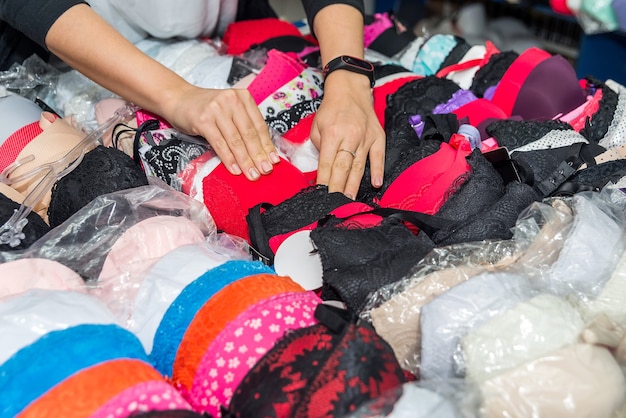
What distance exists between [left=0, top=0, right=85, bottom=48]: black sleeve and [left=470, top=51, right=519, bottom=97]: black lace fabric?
90 centimetres

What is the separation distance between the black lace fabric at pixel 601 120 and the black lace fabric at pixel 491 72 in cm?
24

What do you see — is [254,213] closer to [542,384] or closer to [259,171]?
[259,171]

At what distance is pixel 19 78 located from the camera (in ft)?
4.57

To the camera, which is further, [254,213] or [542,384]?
[254,213]

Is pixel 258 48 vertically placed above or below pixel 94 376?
above

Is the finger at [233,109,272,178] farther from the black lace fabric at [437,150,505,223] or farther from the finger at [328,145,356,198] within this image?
the black lace fabric at [437,150,505,223]

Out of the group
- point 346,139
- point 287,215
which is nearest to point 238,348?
point 287,215

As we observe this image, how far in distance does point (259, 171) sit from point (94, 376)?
51 centimetres

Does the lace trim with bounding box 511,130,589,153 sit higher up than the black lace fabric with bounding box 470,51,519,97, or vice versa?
the black lace fabric with bounding box 470,51,519,97

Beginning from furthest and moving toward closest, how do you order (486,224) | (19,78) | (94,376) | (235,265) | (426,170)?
(19,78), (426,170), (486,224), (235,265), (94,376)

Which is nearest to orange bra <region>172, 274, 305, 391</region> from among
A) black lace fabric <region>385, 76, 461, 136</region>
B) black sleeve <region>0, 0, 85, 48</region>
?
black lace fabric <region>385, 76, 461, 136</region>

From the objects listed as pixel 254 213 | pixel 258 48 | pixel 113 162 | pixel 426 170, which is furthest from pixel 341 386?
pixel 258 48

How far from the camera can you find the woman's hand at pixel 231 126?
105 cm

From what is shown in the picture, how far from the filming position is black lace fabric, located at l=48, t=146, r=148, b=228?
1.00 meters
